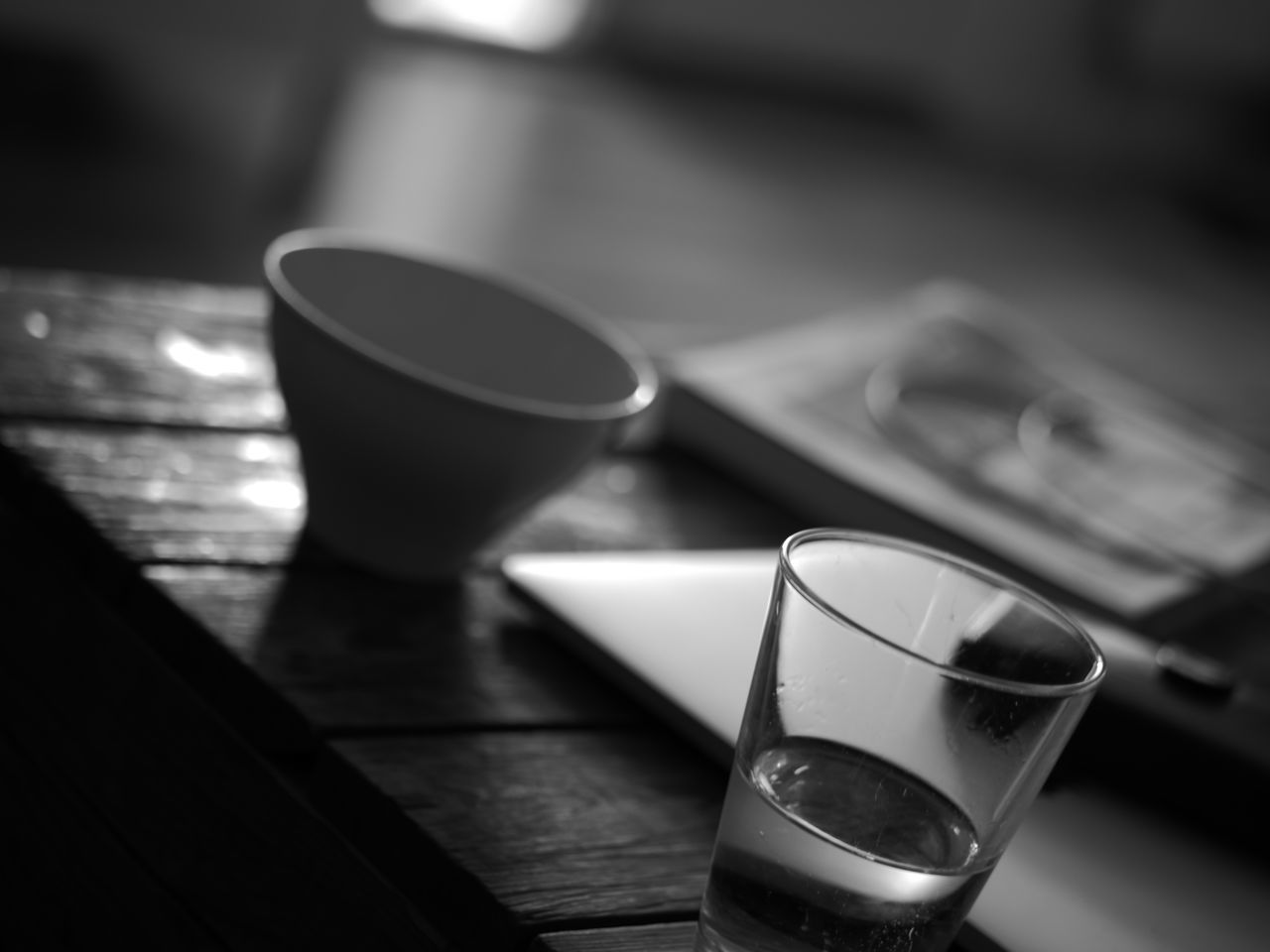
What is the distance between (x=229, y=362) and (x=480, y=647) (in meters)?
0.24

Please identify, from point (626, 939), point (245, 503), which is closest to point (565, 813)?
point (626, 939)

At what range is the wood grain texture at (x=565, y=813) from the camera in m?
0.36

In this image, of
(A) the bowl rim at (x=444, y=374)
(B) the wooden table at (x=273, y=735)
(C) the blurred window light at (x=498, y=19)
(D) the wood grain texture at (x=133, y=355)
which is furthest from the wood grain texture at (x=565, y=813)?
(C) the blurred window light at (x=498, y=19)

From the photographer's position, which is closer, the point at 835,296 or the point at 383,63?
the point at 835,296

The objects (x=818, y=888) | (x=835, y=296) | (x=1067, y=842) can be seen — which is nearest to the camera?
(x=818, y=888)

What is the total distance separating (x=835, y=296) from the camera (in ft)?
8.12

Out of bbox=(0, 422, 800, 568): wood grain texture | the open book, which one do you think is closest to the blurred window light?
the open book

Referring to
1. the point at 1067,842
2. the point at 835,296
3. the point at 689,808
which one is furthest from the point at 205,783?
the point at 835,296

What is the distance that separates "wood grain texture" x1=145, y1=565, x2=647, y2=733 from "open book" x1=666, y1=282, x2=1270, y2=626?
7.9 inches

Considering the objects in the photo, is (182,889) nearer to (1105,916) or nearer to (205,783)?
(205,783)

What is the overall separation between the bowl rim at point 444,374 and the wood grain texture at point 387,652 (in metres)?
0.07

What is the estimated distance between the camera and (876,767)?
31 centimetres

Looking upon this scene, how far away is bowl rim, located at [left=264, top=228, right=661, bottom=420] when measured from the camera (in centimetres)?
45

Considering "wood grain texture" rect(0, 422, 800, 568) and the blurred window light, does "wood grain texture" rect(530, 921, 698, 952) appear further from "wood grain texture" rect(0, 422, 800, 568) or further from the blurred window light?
the blurred window light
